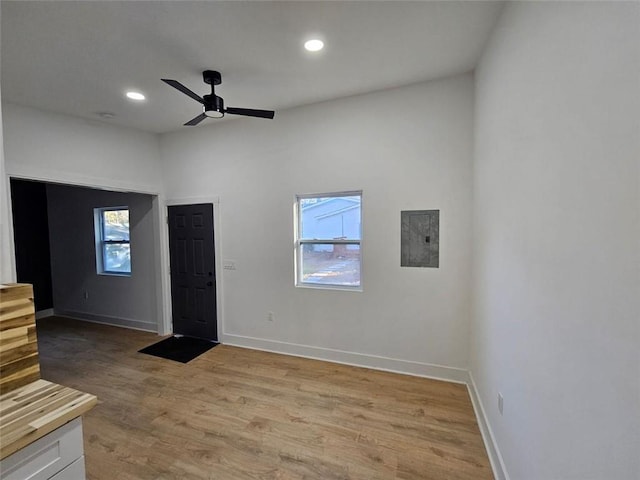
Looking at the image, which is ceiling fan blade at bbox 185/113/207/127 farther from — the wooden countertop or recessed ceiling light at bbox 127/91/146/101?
the wooden countertop

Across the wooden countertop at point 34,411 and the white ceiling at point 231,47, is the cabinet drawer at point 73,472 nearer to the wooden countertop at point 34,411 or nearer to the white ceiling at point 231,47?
the wooden countertop at point 34,411

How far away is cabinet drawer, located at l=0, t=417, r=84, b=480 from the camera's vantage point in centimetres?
97

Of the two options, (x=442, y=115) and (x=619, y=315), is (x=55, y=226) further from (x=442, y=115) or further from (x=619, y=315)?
(x=619, y=315)

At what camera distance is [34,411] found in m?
1.09

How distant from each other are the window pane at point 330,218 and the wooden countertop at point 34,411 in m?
2.58

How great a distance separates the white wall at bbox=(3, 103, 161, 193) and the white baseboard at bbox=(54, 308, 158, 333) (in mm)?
2224

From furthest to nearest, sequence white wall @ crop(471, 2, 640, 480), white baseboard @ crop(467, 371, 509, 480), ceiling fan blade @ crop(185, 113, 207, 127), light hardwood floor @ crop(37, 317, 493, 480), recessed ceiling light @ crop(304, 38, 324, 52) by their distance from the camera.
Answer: ceiling fan blade @ crop(185, 113, 207, 127) < recessed ceiling light @ crop(304, 38, 324, 52) < light hardwood floor @ crop(37, 317, 493, 480) < white baseboard @ crop(467, 371, 509, 480) < white wall @ crop(471, 2, 640, 480)

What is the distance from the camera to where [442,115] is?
2.75m

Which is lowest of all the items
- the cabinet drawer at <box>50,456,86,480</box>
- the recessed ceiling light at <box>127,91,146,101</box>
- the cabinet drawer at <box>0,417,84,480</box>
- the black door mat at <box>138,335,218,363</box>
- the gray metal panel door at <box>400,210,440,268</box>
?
the black door mat at <box>138,335,218,363</box>

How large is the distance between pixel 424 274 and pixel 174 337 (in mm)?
3769

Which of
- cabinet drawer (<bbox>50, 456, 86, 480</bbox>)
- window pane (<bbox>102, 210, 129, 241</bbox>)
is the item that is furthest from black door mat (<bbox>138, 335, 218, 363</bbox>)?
cabinet drawer (<bbox>50, 456, 86, 480</bbox>)

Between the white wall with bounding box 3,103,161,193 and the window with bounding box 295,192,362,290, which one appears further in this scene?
the window with bounding box 295,192,362,290

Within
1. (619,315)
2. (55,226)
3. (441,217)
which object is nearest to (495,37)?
(441,217)

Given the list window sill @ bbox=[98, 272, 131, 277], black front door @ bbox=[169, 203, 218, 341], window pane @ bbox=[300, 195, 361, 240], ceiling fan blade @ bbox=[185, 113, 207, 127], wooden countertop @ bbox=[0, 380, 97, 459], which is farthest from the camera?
window sill @ bbox=[98, 272, 131, 277]
